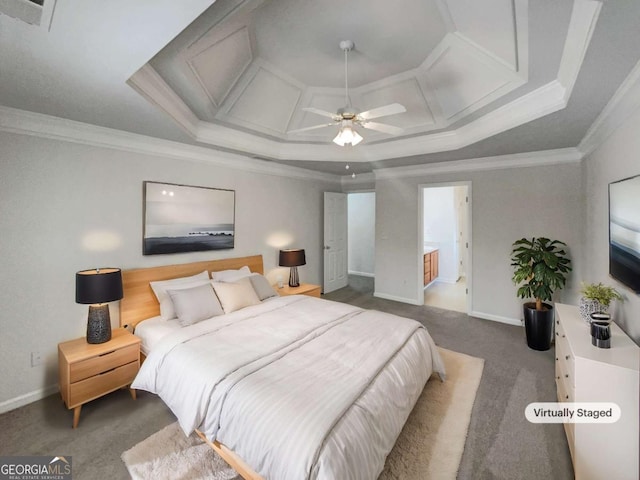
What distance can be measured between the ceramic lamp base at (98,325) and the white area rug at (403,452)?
99 centimetres

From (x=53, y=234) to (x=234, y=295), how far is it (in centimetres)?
168

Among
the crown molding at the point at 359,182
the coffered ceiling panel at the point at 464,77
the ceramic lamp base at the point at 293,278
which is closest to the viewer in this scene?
the coffered ceiling panel at the point at 464,77

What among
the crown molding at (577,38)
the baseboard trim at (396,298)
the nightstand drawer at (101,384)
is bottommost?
the nightstand drawer at (101,384)

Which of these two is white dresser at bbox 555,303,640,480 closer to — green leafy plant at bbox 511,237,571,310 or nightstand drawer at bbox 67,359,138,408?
green leafy plant at bbox 511,237,571,310

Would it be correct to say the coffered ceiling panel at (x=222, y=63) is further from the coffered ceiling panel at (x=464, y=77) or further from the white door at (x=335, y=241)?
the white door at (x=335, y=241)

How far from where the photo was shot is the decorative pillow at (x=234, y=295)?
304cm

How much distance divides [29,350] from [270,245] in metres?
2.86

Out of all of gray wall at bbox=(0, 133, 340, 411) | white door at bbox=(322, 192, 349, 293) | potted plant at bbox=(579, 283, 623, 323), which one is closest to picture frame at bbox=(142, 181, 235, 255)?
gray wall at bbox=(0, 133, 340, 411)

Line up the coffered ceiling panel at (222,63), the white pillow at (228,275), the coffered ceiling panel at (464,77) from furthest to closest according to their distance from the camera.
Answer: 1. the white pillow at (228,275)
2. the coffered ceiling panel at (464,77)
3. the coffered ceiling panel at (222,63)

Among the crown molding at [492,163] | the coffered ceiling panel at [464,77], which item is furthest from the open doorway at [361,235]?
the coffered ceiling panel at [464,77]

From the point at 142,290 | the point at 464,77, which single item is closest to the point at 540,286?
the point at 464,77

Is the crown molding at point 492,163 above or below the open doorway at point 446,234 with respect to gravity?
above

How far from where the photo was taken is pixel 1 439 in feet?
6.54

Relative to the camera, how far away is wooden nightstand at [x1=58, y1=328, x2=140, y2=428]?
214 centimetres
